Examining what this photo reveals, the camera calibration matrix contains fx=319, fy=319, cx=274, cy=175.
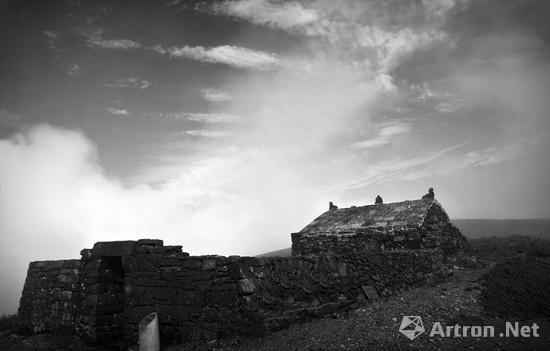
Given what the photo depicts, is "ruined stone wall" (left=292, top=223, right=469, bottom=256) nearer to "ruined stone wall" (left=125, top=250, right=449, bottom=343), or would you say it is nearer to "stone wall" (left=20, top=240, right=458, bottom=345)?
"stone wall" (left=20, top=240, right=458, bottom=345)

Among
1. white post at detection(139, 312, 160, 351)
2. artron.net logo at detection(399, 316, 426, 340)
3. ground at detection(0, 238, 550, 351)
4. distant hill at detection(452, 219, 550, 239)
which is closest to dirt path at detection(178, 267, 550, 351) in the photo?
ground at detection(0, 238, 550, 351)

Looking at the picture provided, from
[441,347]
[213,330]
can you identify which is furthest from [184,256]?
[441,347]

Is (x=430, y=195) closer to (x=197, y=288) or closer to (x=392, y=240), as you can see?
(x=392, y=240)

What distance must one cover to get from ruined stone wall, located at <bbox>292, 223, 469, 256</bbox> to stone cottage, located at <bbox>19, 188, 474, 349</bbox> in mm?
3909

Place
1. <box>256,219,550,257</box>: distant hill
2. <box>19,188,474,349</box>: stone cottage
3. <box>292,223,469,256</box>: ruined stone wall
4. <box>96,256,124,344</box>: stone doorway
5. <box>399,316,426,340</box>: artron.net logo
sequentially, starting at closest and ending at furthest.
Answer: <box>399,316,426,340</box>: artron.net logo
<box>19,188,474,349</box>: stone cottage
<box>96,256,124,344</box>: stone doorway
<box>292,223,469,256</box>: ruined stone wall
<box>256,219,550,257</box>: distant hill

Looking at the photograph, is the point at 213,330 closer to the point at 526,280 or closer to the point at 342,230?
the point at 526,280

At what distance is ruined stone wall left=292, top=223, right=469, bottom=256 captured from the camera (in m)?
15.7

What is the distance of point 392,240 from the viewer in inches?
637

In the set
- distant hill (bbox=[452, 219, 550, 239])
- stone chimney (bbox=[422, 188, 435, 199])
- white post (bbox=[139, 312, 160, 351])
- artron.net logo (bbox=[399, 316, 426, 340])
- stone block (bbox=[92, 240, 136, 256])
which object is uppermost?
stone chimney (bbox=[422, 188, 435, 199])

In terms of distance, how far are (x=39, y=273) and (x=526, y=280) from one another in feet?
51.8

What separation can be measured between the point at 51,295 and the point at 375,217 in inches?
604

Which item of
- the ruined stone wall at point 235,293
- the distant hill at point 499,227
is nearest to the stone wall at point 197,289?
the ruined stone wall at point 235,293

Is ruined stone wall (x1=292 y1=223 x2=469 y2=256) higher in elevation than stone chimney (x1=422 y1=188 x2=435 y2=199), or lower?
lower

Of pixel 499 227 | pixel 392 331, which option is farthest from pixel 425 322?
pixel 499 227
